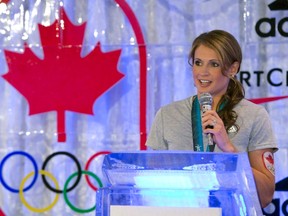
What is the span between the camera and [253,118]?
217 cm

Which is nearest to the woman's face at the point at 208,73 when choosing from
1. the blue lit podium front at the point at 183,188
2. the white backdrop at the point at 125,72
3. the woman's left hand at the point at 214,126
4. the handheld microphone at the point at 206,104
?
the handheld microphone at the point at 206,104

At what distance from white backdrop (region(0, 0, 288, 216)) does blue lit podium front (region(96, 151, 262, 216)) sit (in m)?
2.11

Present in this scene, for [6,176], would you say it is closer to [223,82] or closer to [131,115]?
A: [131,115]

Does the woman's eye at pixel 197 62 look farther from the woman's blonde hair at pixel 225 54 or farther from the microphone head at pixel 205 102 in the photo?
the microphone head at pixel 205 102

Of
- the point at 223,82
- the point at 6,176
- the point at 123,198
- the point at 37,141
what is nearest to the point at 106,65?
the point at 37,141

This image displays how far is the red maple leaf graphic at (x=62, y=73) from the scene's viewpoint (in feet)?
11.5

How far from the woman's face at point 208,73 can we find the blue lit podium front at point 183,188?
33.4 inches

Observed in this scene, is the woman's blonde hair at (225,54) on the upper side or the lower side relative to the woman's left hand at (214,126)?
upper

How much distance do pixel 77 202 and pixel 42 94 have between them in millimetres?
634

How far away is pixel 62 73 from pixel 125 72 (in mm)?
351

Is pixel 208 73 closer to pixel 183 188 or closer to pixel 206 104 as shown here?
pixel 206 104

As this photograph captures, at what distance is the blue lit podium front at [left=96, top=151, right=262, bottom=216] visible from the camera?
1311 mm

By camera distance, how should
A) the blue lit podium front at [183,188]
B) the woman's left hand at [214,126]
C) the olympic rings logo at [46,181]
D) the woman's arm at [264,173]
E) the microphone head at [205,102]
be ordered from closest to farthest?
the blue lit podium front at [183,188]
the woman's left hand at [214,126]
the microphone head at [205,102]
the woman's arm at [264,173]
the olympic rings logo at [46,181]

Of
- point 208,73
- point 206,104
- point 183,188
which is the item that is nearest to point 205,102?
point 206,104
